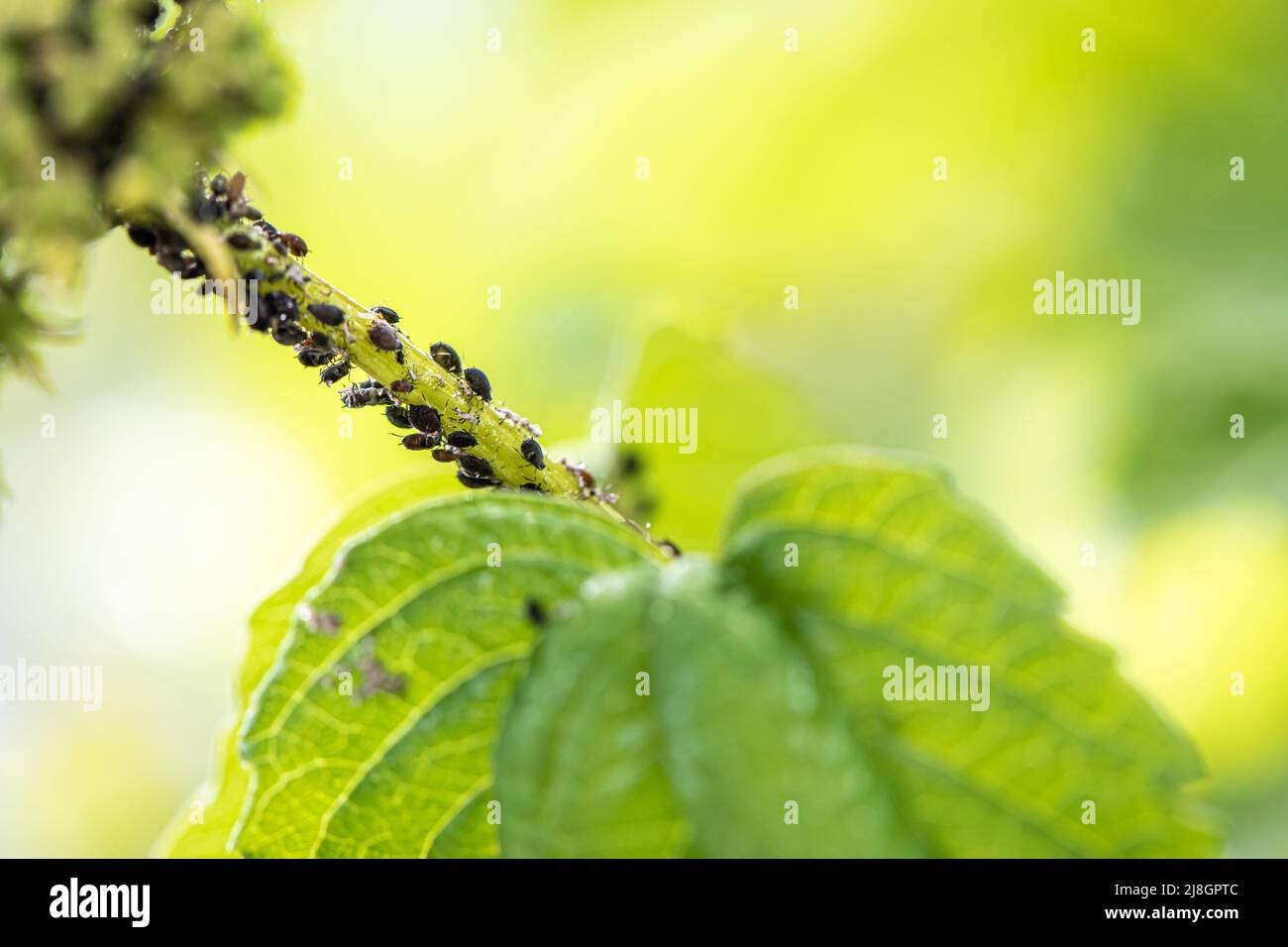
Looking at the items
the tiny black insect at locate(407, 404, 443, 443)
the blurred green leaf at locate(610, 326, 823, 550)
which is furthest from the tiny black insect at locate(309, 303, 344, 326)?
the blurred green leaf at locate(610, 326, 823, 550)

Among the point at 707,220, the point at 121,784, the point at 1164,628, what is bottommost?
the point at 121,784

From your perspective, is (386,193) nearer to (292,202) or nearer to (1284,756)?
(292,202)

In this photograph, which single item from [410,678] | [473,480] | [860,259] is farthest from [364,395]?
[860,259]

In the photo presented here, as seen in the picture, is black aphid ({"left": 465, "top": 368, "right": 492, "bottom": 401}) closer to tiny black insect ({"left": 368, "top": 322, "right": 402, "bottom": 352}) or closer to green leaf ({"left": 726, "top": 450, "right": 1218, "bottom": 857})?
tiny black insect ({"left": 368, "top": 322, "right": 402, "bottom": 352})

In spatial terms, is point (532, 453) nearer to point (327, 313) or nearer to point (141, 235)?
point (327, 313)

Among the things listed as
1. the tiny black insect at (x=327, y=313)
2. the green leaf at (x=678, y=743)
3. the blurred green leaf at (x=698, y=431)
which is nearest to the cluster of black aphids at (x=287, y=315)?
the tiny black insect at (x=327, y=313)
